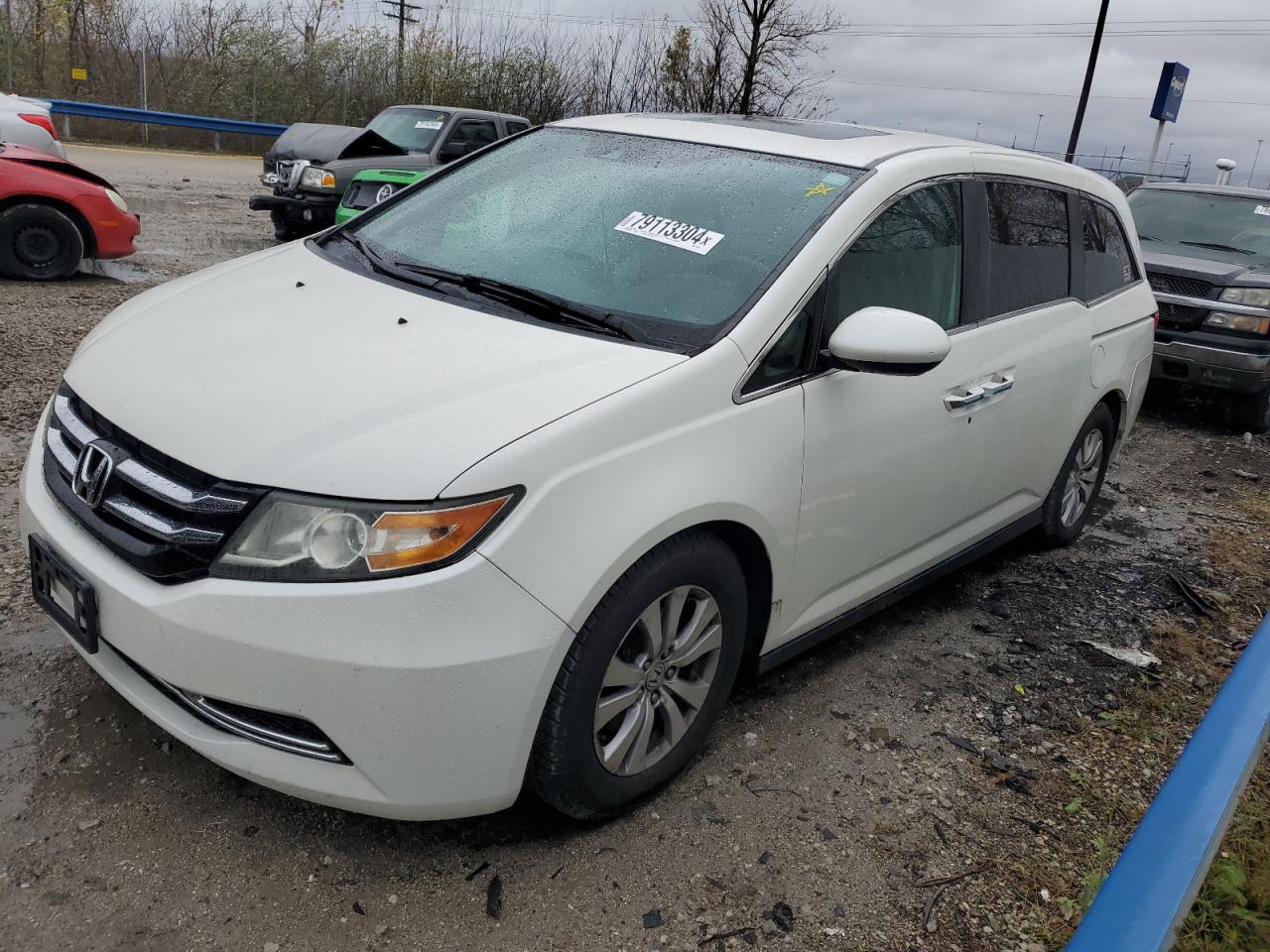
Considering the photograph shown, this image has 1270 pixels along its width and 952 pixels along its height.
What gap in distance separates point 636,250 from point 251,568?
4.76 feet

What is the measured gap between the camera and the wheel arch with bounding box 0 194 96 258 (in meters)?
8.03

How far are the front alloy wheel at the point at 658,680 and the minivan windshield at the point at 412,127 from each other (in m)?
10.2

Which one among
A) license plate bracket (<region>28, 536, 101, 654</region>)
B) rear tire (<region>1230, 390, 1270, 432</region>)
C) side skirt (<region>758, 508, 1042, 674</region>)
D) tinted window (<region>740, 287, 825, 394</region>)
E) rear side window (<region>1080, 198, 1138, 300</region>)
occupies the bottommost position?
rear tire (<region>1230, 390, 1270, 432</region>)

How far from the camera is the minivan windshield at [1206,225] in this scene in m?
8.65

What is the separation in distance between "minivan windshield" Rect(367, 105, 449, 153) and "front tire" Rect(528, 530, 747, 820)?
402 inches

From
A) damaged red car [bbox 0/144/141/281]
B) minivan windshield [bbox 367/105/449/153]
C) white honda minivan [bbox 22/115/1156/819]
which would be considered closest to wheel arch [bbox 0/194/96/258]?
damaged red car [bbox 0/144/141/281]

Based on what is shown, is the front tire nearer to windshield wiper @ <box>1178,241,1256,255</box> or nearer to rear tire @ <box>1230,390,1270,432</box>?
rear tire @ <box>1230,390,1270,432</box>

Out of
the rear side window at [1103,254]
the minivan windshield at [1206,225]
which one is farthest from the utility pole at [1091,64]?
the rear side window at [1103,254]

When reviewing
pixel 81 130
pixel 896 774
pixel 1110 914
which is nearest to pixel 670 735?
pixel 896 774

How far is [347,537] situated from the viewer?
7.09ft

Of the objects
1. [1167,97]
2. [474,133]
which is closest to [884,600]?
[474,133]

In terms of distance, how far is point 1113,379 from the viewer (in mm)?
4621

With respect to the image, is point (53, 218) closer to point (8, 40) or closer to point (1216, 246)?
point (1216, 246)

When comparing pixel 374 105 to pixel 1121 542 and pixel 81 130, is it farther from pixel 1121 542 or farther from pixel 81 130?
pixel 1121 542
